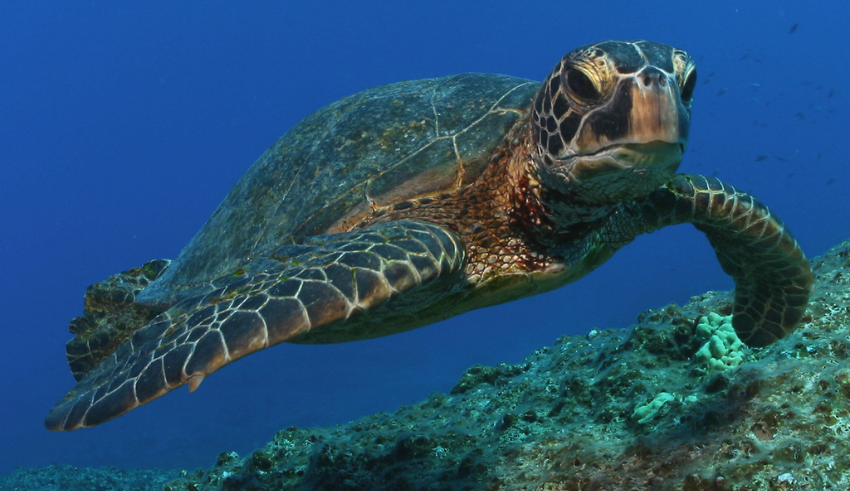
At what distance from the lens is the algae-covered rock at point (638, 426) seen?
218 cm

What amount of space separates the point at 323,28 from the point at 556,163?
107 metres

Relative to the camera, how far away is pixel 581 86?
8.13 ft

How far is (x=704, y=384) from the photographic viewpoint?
299 cm

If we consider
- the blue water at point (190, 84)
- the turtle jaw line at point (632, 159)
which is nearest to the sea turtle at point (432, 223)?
the turtle jaw line at point (632, 159)

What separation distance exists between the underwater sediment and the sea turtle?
24.4 inches

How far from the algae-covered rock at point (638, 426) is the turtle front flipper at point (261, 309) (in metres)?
1.30

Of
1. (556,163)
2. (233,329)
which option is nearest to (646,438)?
(556,163)

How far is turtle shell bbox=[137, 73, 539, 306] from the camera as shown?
11.2ft

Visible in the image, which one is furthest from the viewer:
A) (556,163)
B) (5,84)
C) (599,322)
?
(5,84)

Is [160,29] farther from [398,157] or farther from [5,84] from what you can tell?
[398,157]

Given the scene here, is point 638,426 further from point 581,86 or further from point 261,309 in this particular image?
point 261,309

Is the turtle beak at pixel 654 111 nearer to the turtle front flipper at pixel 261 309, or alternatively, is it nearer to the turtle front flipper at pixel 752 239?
the turtle front flipper at pixel 261 309

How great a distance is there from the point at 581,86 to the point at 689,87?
557 mm

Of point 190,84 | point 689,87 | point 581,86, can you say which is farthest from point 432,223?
point 190,84
